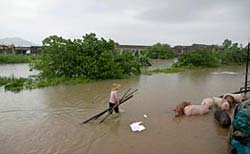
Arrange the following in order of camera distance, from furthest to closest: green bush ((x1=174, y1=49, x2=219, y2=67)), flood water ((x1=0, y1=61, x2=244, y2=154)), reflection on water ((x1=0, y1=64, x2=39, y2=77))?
green bush ((x1=174, y1=49, x2=219, y2=67)) < reflection on water ((x1=0, y1=64, x2=39, y2=77)) < flood water ((x1=0, y1=61, x2=244, y2=154))

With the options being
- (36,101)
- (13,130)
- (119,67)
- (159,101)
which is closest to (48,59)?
(119,67)

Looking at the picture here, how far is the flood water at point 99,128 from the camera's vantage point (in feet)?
23.1

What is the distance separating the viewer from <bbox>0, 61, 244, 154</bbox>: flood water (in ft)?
23.1

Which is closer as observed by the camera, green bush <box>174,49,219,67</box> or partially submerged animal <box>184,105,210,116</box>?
partially submerged animal <box>184,105,210,116</box>

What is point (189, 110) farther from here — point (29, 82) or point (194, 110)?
point (29, 82)

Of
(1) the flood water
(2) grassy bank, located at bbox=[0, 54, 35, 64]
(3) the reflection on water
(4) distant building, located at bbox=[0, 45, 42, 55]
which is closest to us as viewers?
(1) the flood water

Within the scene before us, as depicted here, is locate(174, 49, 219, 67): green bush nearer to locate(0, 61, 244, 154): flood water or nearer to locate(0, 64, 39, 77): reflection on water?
locate(0, 64, 39, 77): reflection on water

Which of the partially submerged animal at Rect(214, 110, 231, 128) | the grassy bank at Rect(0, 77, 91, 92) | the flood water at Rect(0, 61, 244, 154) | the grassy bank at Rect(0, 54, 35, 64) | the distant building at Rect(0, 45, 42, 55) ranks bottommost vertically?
the flood water at Rect(0, 61, 244, 154)

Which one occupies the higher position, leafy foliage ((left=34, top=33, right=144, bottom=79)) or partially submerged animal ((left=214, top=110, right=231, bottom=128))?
leafy foliage ((left=34, top=33, right=144, bottom=79))

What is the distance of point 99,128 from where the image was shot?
8727 mm

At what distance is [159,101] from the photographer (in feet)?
41.8

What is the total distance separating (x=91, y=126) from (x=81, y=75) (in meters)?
11.1

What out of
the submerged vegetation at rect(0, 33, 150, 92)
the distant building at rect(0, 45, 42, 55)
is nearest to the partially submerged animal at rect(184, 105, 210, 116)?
the submerged vegetation at rect(0, 33, 150, 92)

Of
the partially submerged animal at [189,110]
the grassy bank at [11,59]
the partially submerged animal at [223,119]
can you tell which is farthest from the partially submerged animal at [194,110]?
the grassy bank at [11,59]
